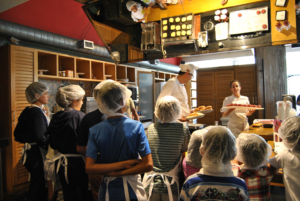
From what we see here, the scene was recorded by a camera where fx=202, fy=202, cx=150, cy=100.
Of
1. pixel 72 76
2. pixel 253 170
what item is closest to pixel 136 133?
pixel 253 170

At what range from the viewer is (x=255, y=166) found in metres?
1.28

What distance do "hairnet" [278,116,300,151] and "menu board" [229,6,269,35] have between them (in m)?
1.04

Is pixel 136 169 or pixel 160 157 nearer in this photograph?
pixel 136 169

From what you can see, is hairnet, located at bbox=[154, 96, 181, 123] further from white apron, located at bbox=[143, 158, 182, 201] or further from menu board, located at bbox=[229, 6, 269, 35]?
menu board, located at bbox=[229, 6, 269, 35]

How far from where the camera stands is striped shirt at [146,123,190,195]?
165 cm

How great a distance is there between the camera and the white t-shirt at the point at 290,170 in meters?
1.34

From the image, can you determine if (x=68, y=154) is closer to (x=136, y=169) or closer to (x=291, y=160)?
(x=136, y=169)

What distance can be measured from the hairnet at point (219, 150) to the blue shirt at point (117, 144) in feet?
1.24

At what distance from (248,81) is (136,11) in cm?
597

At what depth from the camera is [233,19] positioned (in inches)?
83.2

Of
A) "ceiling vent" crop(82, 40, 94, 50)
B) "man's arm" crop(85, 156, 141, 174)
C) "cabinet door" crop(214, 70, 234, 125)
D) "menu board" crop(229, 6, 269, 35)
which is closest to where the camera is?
"man's arm" crop(85, 156, 141, 174)

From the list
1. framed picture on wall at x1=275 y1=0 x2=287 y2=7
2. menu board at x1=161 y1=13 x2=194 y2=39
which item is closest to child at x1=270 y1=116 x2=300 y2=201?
framed picture on wall at x1=275 y1=0 x2=287 y2=7

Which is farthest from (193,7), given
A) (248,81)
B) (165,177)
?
(248,81)

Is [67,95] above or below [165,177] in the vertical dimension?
above
